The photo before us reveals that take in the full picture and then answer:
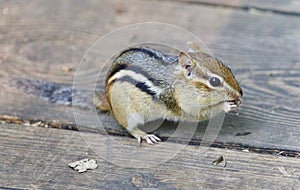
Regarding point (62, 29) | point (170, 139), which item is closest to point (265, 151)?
point (170, 139)

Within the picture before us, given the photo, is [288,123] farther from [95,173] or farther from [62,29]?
[62,29]

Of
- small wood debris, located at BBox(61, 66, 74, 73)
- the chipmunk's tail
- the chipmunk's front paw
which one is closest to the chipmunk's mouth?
the chipmunk's front paw

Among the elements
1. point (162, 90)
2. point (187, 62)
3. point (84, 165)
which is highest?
point (187, 62)

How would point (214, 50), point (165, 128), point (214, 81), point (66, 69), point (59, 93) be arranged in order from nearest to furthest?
point (214, 81)
point (165, 128)
point (59, 93)
point (66, 69)
point (214, 50)

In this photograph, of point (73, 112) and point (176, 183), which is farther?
point (73, 112)

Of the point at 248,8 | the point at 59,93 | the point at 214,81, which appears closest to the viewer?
the point at 214,81

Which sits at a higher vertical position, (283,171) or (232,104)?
(232,104)

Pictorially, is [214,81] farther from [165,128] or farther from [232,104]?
[165,128]

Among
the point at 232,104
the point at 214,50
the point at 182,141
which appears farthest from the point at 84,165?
the point at 214,50
